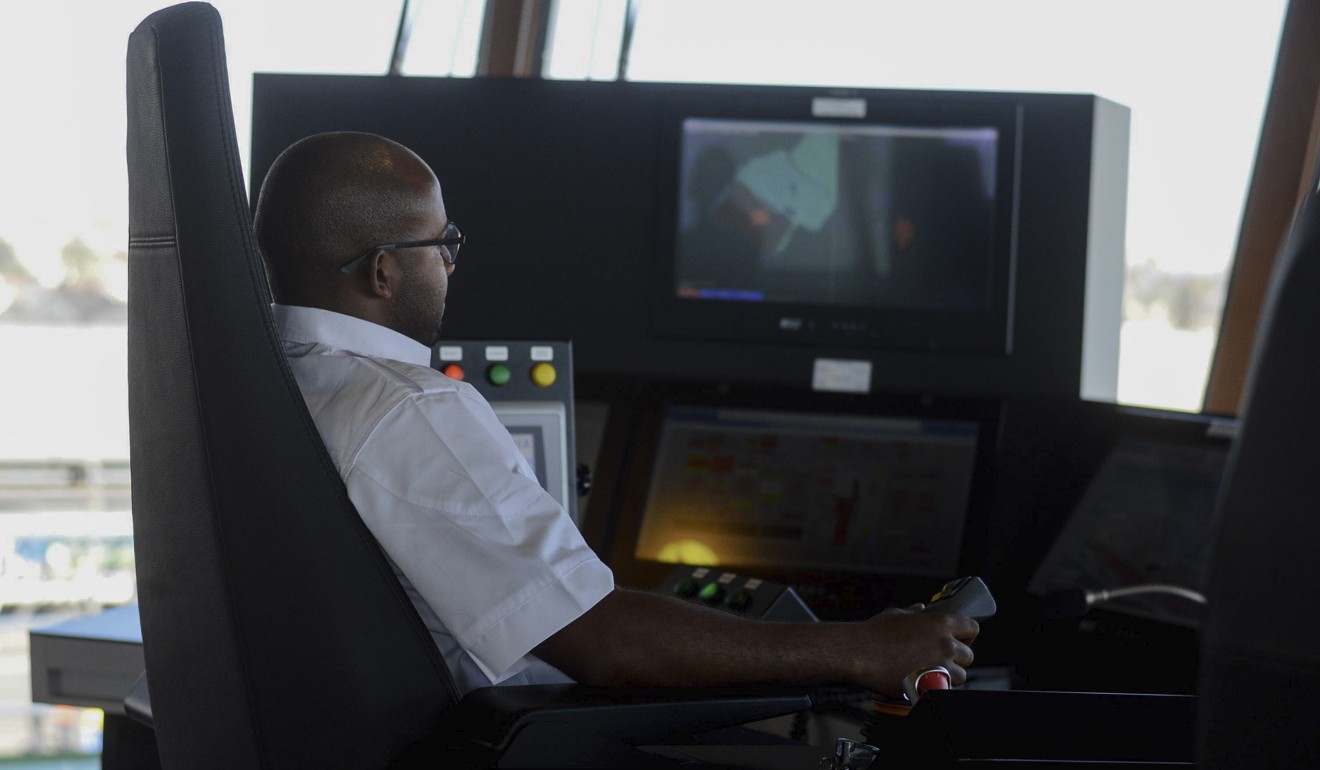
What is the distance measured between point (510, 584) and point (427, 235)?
16.5 inches

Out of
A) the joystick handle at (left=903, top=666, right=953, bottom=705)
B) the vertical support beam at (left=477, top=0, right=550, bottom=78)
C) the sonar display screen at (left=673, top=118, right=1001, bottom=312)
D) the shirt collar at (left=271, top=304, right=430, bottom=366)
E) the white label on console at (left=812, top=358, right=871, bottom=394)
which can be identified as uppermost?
the vertical support beam at (left=477, top=0, right=550, bottom=78)

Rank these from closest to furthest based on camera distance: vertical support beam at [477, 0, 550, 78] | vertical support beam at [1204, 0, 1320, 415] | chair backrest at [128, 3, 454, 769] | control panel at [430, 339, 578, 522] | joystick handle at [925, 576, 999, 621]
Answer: chair backrest at [128, 3, 454, 769] < joystick handle at [925, 576, 999, 621] < control panel at [430, 339, 578, 522] < vertical support beam at [1204, 0, 1320, 415] < vertical support beam at [477, 0, 550, 78]

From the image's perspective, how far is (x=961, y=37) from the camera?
278cm

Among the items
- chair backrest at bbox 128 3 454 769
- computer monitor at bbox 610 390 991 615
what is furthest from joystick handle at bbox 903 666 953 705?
computer monitor at bbox 610 390 991 615

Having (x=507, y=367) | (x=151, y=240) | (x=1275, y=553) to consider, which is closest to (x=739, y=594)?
(x=507, y=367)

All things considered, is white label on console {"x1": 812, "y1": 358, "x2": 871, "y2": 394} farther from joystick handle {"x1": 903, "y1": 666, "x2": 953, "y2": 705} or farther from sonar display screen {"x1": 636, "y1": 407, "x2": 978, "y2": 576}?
joystick handle {"x1": 903, "y1": 666, "x2": 953, "y2": 705}

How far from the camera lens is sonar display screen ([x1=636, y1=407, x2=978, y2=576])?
1.88 meters

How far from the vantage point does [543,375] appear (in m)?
1.63

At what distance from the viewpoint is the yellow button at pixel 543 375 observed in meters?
1.63

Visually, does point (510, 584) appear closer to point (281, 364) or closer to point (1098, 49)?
point (281, 364)

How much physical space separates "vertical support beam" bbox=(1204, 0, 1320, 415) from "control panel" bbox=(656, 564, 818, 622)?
3.93 feet

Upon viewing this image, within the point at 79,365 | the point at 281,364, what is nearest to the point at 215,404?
the point at 281,364

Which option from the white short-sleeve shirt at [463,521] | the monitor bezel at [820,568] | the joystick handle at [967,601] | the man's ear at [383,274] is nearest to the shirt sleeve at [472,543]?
the white short-sleeve shirt at [463,521]

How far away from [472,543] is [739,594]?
1.66ft
